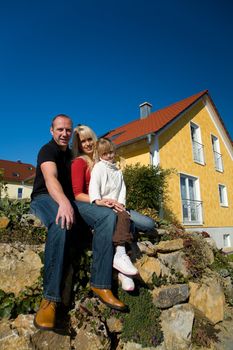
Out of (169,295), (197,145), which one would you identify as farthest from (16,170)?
(169,295)

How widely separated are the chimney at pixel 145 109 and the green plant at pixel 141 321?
13.9m

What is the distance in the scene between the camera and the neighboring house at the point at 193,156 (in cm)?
1041

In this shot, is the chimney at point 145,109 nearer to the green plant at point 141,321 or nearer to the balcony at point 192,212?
the balcony at point 192,212

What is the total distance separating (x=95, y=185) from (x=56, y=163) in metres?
0.50

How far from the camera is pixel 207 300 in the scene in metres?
3.67

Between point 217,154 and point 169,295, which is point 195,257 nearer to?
point 169,295

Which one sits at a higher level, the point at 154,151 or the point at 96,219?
the point at 154,151

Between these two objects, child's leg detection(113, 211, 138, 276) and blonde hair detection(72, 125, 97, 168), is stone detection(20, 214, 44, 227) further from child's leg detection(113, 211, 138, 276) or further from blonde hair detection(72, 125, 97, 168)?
child's leg detection(113, 211, 138, 276)

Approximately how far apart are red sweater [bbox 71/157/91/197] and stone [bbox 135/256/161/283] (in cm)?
120

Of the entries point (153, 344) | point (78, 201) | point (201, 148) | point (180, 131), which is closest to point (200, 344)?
point (153, 344)

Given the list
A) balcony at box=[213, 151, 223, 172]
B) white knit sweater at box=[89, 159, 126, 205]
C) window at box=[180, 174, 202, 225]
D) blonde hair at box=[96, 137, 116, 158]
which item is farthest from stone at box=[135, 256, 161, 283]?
balcony at box=[213, 151, 223, 172]

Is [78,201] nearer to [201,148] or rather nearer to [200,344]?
[200,344]

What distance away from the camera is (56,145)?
2971mm

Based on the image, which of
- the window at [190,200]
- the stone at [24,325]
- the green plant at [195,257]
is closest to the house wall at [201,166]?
the window at [190,200]
